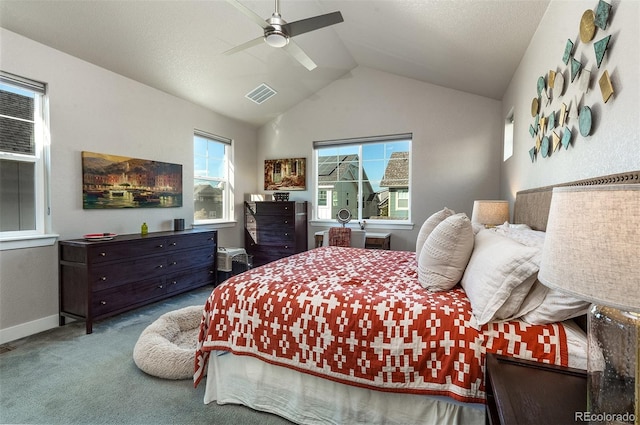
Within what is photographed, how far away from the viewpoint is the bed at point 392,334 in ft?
4.17

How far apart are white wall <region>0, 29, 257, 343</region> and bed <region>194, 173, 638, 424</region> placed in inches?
85.9

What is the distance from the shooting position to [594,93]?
1469 mm

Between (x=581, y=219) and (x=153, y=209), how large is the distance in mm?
4233

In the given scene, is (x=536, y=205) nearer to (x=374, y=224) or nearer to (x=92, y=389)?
(x=374, y=224)

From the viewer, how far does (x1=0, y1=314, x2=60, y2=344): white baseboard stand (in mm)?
2582

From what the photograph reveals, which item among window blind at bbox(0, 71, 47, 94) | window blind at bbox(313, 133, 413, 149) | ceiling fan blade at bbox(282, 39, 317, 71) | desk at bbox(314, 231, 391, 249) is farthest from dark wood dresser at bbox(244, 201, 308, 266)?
window blind at bbox(0, 71, 47, 94)

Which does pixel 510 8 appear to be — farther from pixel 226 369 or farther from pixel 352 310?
pixel 226 369

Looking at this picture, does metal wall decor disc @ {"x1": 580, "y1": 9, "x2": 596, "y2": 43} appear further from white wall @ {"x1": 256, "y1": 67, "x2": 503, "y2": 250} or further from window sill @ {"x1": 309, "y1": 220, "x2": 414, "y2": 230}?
window sill @ {"x1": 309, "y1": 220, "x2": 414, "y2": 230}

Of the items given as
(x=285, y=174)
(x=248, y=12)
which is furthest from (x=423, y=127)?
(x=248, y=12)

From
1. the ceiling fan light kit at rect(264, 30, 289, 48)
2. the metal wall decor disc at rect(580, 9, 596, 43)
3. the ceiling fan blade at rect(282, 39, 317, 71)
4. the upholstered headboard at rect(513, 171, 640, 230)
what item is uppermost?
the ceiling fan blade at rect(282, 39, 317, 71)

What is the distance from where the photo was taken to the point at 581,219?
26.3 inches

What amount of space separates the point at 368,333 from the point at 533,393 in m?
0.67

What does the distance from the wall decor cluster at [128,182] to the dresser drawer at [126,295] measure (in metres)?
0.98

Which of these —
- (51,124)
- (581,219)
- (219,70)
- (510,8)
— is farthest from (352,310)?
(219,70)
